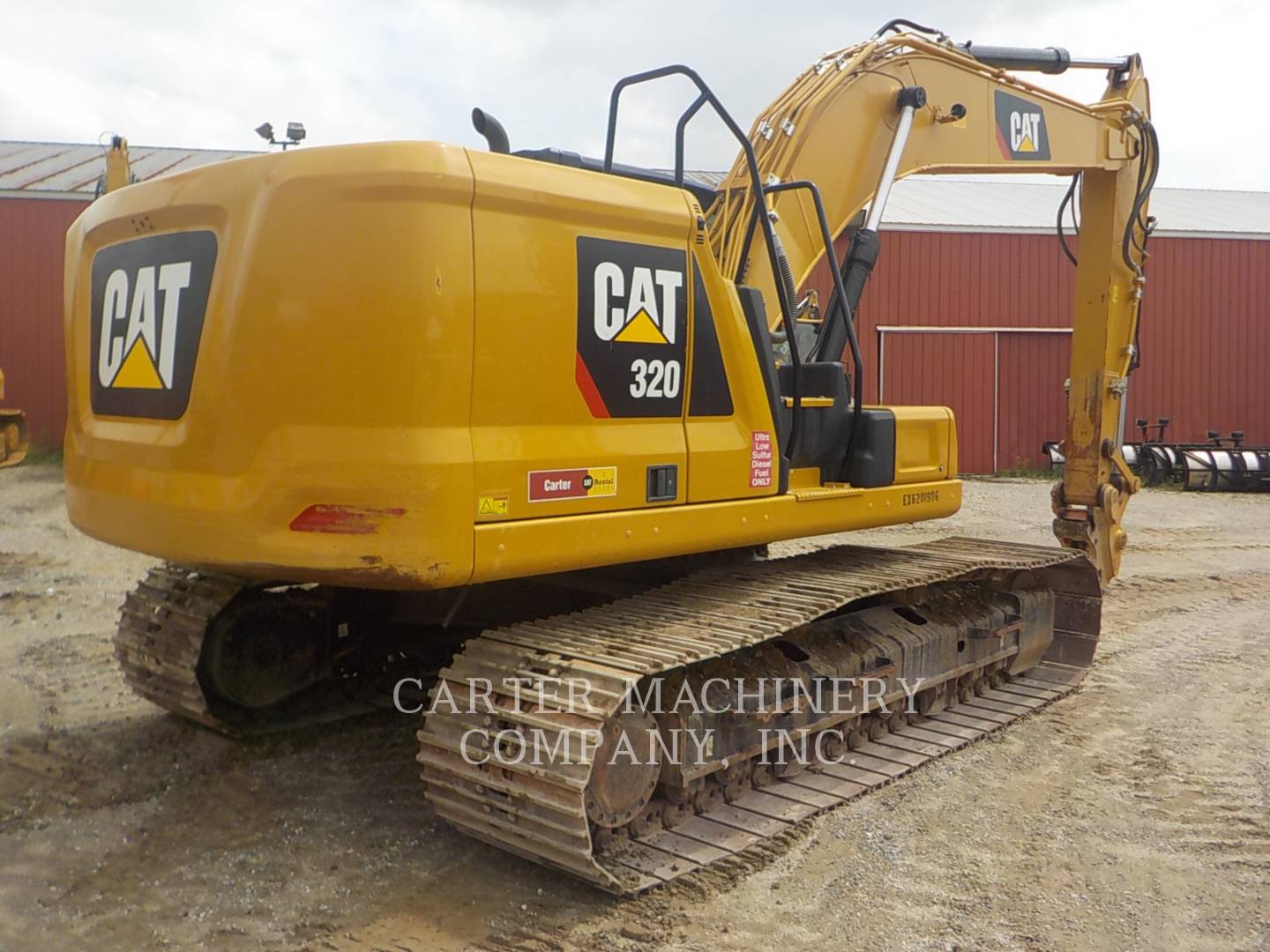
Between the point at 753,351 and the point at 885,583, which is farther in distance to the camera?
the point at 885,583

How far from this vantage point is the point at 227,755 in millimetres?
4777

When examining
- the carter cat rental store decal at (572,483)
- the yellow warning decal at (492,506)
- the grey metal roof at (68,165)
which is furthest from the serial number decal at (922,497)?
the grey metal roof at (68,165)

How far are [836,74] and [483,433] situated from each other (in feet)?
9.96

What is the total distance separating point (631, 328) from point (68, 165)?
1776 centimetres

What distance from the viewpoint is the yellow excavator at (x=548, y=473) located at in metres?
3.32

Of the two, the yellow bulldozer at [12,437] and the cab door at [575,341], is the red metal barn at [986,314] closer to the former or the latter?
the yellow bulldozer at [12,437]

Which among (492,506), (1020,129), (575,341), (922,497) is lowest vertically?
(922,497)

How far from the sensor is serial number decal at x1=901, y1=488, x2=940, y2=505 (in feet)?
17.0

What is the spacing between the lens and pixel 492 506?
3402 mm

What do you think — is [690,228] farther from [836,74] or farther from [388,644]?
[388,644]

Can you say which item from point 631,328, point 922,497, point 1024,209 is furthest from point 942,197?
point 631,328

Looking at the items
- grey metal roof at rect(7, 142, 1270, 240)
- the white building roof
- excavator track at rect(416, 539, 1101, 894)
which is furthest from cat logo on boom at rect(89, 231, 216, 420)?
the white building roof

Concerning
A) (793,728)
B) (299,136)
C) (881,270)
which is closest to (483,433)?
(793,728)

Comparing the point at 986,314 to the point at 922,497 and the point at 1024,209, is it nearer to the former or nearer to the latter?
the point at 1024,209
